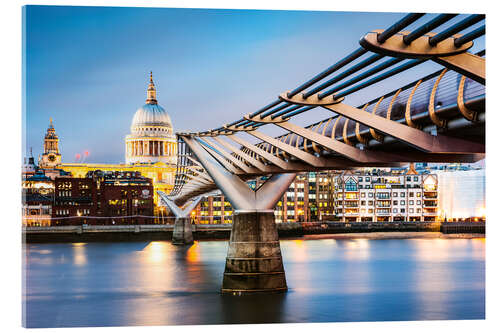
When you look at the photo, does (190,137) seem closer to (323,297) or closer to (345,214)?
(323,297)

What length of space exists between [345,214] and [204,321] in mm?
92839

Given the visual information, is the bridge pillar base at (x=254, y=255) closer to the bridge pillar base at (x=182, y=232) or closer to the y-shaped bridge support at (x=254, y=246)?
the y-shaped bridge support at (x=254, y=246)

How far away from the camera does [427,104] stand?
13.4 metres

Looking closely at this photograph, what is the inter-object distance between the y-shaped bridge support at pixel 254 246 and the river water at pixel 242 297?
54 cm

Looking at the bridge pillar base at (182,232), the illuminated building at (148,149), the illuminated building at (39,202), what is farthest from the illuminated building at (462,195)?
the illuminated building at (148,149)

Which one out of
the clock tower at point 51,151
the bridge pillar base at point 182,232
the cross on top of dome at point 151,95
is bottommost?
the bridge pillar base at point 182,232

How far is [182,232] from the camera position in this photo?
77688 millimetres

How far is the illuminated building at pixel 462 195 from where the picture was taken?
310 ft

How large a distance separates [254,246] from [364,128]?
35.1 ft

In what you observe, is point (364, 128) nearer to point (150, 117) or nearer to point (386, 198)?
point (386, 198)

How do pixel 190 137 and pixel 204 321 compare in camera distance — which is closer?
pixel 204 321
